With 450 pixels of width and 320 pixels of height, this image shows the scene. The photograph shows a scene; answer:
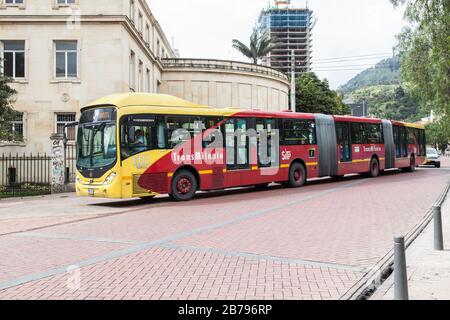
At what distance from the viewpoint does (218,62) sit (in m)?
44.8

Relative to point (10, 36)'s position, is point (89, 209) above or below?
below

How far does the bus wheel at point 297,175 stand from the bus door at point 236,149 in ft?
9.87

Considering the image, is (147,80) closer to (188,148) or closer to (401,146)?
(401,146)

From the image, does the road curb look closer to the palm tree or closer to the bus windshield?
the bus windshield

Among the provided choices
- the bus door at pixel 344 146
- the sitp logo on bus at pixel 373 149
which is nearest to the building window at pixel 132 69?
the bus door at pixel 344 146

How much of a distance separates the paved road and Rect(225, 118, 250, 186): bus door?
8.35ft

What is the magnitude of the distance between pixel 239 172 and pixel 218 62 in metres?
28.8

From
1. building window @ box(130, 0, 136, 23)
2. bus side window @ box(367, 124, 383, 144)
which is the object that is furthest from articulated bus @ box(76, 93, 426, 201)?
building window @ box(130, 0, 136, 23)

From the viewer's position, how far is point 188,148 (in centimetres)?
1602

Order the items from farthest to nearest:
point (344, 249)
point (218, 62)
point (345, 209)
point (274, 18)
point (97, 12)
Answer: point (274, 18), point (218, 62), point (97, 12), point (345, 209), point (344, 249)

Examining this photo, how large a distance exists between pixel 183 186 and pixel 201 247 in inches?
318

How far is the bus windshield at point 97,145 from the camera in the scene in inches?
569
